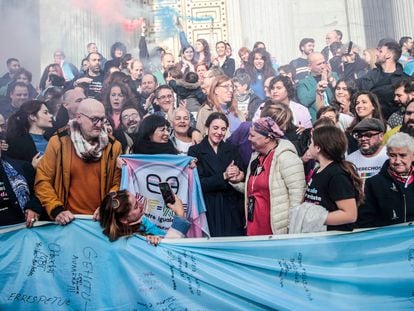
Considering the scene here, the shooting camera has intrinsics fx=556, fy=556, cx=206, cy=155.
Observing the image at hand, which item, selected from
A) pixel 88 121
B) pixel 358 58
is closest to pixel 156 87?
pixel 88 121

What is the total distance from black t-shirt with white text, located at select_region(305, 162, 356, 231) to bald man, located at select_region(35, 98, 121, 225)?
1867mm

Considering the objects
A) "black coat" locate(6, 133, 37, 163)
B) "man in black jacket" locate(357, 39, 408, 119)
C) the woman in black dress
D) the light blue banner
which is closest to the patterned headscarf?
the woman in black dress

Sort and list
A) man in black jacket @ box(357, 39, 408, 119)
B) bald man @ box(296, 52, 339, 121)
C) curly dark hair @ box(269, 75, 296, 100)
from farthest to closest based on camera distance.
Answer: bald man @ box(296, 52, 339, 121) < curly dark hair @ box(269, 75, 296, 100) < man in black jacket @ box(357, 39, 408, 119)

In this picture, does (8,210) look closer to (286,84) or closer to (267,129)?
(267,129)

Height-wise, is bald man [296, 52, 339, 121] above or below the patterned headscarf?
above

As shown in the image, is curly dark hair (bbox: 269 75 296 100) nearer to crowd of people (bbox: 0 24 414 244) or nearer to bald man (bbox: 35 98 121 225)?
crowd of people (bbox: 0 24 414 244)

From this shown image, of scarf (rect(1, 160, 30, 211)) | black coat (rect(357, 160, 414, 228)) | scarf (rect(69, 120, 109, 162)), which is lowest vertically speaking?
black coat (rect(357, 160, 414, 228))

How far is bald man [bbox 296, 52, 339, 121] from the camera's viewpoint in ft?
22.8

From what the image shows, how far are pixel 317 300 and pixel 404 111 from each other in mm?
2699

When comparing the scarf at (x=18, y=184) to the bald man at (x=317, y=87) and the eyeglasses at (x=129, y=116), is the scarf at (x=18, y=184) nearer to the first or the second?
the eyeglasses at (x=129, y=116)

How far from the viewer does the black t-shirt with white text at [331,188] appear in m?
4.11

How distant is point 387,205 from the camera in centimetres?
444

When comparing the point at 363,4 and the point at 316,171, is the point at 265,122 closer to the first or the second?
the point at 316,171

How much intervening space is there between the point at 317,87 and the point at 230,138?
1867 mm
